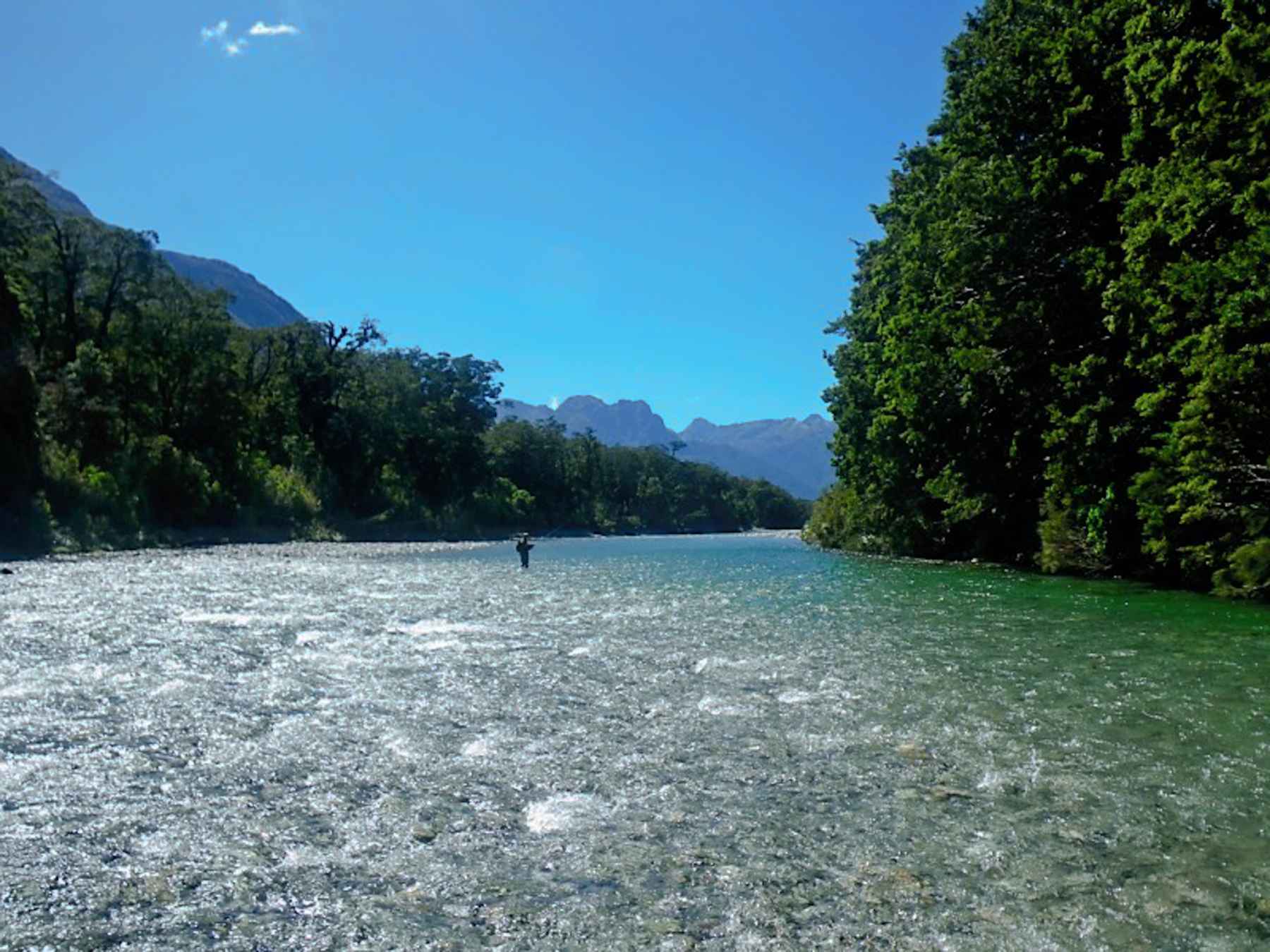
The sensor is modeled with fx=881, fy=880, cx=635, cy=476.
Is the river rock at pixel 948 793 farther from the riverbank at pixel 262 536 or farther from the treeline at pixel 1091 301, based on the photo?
the riverbank at pixel 262 536

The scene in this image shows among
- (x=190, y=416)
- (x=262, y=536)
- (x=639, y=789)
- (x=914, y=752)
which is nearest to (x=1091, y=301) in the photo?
(x=914, y=752)

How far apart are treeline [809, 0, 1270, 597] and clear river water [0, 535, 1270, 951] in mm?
6488

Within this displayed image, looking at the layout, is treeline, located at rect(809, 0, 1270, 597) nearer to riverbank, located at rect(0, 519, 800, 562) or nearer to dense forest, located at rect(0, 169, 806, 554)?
riverbank, located at rect(0, 519, 800, 562)

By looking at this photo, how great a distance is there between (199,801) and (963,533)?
117 feet

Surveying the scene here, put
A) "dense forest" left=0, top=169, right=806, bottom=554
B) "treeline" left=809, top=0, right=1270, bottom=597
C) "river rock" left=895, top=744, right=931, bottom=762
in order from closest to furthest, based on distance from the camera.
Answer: "river rock" left=895, top=744, right=931, bottom=762 < "treeline" left=809, top=0, right=1270, bottom=597 < "dense forest" left=0, top=169, right=806, bottom=554

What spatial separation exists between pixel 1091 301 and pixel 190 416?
220 ft

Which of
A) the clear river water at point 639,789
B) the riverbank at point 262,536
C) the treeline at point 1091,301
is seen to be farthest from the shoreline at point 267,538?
the treeline at point 1091,301

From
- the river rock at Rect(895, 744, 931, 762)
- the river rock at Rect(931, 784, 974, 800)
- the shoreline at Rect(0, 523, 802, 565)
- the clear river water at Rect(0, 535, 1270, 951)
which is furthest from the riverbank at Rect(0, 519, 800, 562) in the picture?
the river rock at Rect(931, 784, 974, 800)

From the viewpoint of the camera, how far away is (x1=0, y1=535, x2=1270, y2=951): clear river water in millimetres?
4586

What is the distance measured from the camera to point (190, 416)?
71.4m

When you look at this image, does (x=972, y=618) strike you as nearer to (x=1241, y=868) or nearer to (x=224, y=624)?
(x=1241, y=868)

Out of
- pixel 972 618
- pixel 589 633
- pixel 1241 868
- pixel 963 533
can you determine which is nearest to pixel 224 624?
pixel 589 633

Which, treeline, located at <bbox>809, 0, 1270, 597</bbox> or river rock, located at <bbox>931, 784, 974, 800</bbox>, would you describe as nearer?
river rock, located at <bbox>931, 784, 974, 800</bbox>

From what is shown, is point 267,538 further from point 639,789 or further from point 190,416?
point 639,789
